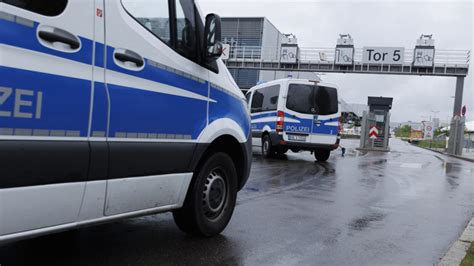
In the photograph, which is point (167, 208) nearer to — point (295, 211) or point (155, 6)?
point (155, 6)

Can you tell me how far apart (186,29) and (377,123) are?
28.0 metres

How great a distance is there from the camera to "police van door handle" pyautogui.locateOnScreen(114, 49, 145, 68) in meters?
3.10

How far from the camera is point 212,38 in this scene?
4.02 meters

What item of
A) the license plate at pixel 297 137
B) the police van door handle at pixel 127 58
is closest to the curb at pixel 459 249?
the police van door handle at pixel 127 58

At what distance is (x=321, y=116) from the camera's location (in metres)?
13.7

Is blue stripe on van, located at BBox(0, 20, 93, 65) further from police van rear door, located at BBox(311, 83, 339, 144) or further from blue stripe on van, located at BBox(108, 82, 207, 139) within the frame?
police van rear door, located at BBox(311, 83, 339, 144)

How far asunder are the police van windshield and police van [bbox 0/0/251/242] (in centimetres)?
930

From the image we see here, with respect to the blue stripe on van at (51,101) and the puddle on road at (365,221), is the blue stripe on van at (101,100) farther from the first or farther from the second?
the puddle on road at (365,221)

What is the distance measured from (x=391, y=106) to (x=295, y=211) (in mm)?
25792

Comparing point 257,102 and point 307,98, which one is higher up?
point 307,98

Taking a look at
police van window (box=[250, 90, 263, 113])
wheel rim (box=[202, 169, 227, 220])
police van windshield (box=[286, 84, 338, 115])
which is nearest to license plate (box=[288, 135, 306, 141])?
police van windshield (box=[286, 84, 338, 115])

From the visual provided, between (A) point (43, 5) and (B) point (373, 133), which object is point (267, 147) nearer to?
(A) point (43, 5)

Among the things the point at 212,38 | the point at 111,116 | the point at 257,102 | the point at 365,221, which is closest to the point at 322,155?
the point at 257,102

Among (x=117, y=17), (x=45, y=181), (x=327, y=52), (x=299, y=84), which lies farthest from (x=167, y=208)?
(x=327, y=52)
